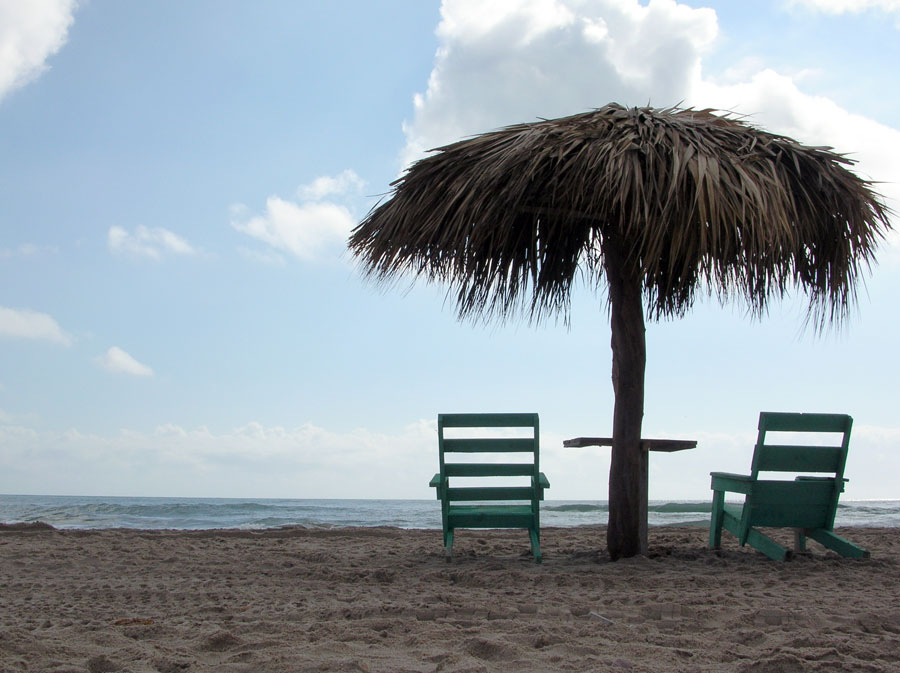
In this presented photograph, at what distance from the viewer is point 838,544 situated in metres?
4.30

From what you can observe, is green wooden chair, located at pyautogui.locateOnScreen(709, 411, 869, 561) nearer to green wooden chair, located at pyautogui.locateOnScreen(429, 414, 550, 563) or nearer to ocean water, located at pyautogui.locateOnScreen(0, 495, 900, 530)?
green wooden chair, located at pyautogui.locateOnScreen(429, 414, 550, 563)

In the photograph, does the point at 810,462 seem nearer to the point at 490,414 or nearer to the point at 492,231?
the point at 490,414

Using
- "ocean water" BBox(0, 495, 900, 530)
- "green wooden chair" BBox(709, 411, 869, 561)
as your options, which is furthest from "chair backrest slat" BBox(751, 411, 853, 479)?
"ocean water" BBox(0, 495, 900, 530)

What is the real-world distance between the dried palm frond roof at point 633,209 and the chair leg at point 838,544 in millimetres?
1487

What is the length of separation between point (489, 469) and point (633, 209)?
173 centimetres

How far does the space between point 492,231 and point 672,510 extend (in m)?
10.7

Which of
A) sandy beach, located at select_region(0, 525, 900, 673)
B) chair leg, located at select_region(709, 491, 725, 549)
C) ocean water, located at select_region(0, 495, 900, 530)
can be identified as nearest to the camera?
sandy beach, located at select_region(0, 525, 900, 673)

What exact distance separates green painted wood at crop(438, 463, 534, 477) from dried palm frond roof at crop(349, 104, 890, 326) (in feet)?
3.74

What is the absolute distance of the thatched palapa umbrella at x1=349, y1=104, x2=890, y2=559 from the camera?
3.93 metres

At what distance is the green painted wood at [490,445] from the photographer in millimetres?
4496

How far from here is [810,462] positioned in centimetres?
420

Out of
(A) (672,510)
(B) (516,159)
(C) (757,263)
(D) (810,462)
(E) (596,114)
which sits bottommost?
(A) (672,510)

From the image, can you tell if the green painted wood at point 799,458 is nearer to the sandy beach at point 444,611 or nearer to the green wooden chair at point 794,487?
the green wooden chair at point 794,487

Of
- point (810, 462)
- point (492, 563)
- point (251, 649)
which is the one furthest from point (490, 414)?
point (251, 649)
